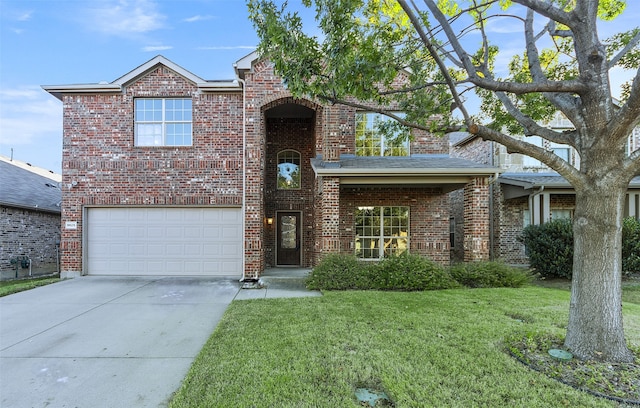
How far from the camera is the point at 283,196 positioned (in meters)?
11.0

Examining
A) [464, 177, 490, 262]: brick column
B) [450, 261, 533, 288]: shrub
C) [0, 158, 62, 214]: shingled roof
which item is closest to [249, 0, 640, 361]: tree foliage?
[464, 177, 490, 262]: brick column

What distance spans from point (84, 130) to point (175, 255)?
4.91 metres

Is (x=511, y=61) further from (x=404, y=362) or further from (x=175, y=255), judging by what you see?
(x=175, y=255)

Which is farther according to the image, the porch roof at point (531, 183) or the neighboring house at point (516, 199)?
the neighboring house at point (516, 199)

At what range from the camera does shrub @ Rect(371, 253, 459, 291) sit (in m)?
7.29

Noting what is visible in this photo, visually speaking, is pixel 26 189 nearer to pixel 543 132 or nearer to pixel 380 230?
pixel 380 230

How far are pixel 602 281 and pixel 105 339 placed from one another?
21.6 feet

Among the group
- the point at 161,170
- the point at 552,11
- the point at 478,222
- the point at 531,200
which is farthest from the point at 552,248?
the point at 161,170

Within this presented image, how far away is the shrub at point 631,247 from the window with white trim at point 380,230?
20.4 feet

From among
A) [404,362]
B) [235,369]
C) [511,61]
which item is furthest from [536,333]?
[511,61]

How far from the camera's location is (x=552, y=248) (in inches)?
364

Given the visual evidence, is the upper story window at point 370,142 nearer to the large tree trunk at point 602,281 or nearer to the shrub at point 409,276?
the shrub at point 409,276

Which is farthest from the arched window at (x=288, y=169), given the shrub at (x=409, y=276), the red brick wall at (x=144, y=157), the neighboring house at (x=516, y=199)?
the neighboring house at (x=516, y=199)

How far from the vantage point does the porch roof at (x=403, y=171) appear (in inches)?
319
